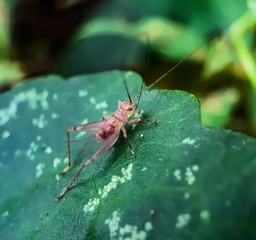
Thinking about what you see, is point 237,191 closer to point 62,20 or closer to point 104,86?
point 104,86

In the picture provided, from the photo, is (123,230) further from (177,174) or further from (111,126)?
(111,126)

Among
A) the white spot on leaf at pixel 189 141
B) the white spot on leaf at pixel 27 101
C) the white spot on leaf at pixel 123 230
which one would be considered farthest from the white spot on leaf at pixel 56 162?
the white spot on leaf at pixel 189 141

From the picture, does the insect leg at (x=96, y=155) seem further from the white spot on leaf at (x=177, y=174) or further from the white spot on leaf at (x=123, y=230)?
the white spot on leaf at (x=177, y=174)

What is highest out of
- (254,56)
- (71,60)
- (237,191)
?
(237,191)

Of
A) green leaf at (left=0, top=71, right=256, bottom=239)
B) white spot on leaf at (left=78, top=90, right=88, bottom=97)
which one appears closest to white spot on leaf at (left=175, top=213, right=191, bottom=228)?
green leaf at (left=0, top=71, right=256, bottom=239)

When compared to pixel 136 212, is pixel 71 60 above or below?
below

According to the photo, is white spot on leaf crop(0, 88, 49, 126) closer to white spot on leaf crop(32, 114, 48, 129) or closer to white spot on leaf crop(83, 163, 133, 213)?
white spot on leaf crop(32, 114, 48, 129)

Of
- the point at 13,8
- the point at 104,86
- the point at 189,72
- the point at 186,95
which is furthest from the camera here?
the point at 13,8

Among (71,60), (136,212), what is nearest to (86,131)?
(136,212)
